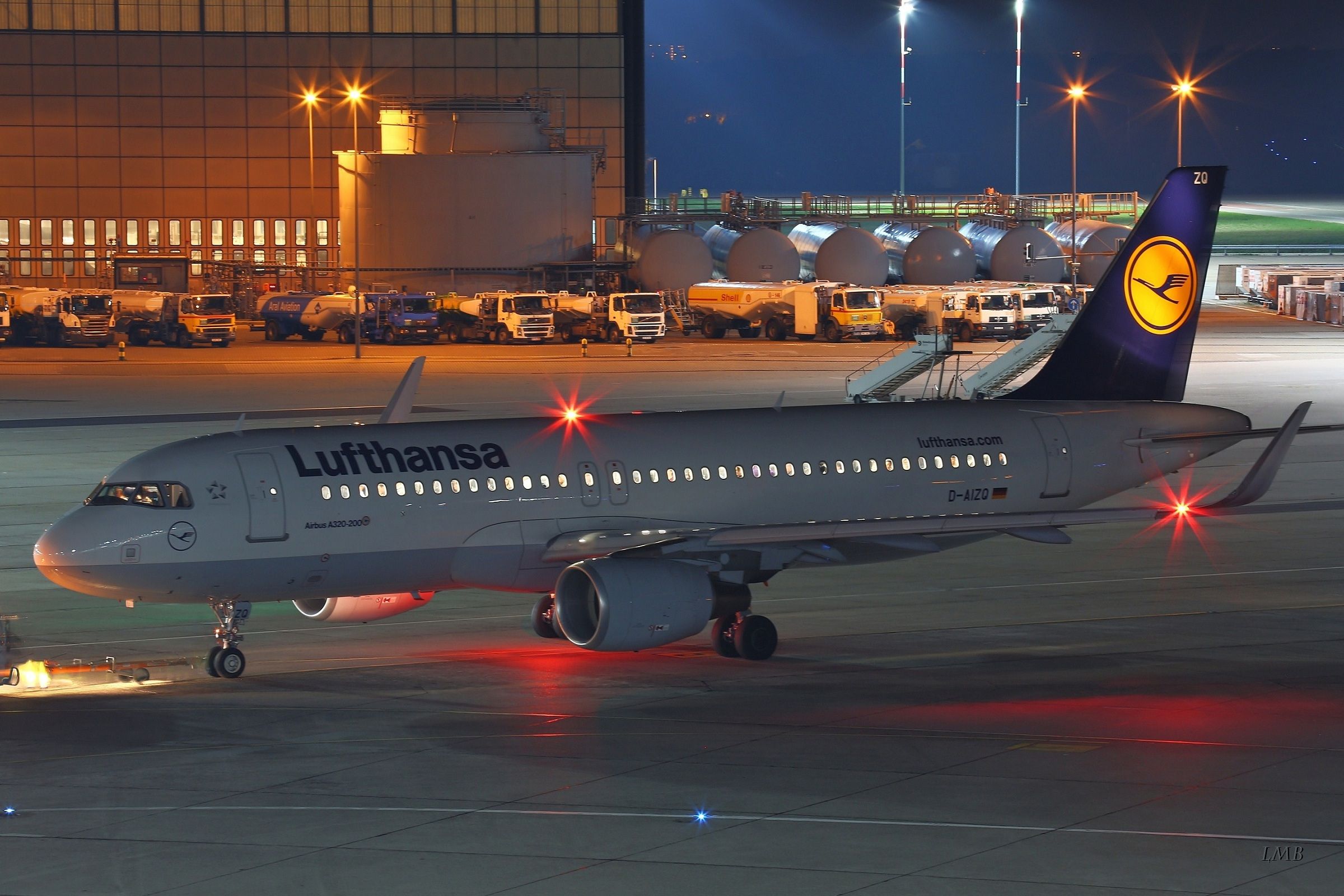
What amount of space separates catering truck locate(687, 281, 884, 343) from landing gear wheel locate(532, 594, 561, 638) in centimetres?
7166

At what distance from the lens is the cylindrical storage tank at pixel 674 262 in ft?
376

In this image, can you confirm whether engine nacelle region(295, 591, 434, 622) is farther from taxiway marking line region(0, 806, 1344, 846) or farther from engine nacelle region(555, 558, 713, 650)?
taxiway marking line region(0, 806, 1344, 846)

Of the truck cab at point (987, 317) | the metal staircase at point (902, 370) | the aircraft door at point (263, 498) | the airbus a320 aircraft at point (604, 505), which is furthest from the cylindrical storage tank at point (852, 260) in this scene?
the aircraft door at point (263, 498)

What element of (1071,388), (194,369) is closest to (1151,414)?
(1071,388)

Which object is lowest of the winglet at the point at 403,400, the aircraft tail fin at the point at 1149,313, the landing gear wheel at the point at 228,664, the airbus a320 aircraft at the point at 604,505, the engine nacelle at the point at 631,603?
the landing gear wheel at the point at 228,664

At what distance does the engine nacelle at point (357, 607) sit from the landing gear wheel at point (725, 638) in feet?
16.5

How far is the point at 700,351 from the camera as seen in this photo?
317 ft

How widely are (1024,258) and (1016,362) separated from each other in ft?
165

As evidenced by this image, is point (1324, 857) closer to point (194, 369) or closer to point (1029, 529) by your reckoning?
point (1029, 529)

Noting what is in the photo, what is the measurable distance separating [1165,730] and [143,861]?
13.2 m

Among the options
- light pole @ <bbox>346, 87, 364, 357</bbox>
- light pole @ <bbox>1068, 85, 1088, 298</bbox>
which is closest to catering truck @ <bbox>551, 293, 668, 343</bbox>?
light pole @ <bbox>346, 87, 364, 357</bbox>

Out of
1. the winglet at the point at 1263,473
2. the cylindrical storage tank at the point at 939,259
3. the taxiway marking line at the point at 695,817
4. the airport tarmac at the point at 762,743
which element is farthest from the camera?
the cylindrical storage tank at the point at 939,259

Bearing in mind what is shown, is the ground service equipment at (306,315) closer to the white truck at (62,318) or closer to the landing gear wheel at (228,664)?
the white truck at (62,318)

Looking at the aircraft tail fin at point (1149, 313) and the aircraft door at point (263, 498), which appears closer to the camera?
the aircraft door at point (263, 498)
